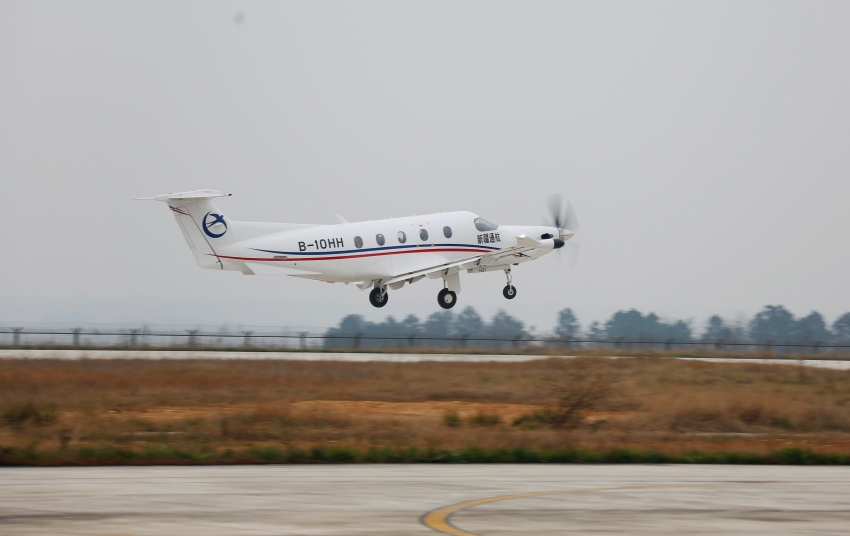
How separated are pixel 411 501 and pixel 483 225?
34083 mm

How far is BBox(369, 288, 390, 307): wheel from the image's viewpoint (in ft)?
147

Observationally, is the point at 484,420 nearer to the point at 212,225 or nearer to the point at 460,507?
the point at 460,507

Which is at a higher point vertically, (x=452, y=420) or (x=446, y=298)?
(x=446, y=298)

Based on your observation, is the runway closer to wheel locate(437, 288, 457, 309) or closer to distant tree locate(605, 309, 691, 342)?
wheel locate(437, 288, 457, 309)

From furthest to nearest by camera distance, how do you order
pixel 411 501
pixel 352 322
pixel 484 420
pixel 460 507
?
pixel 352 322
pixel 484 420
pixel 411 501
pixel 460 507

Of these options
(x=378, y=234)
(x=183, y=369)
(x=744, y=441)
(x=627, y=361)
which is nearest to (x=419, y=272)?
(x=378, y=234)

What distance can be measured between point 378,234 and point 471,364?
337 inches

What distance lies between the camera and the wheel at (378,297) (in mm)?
44906

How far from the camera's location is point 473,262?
4528cm

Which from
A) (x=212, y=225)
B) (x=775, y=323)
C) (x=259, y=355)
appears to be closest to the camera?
(x=259, y=355)

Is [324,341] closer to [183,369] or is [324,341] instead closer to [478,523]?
[183,369]

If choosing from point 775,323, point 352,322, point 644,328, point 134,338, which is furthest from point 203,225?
point 775,323

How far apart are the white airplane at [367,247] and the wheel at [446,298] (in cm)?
5

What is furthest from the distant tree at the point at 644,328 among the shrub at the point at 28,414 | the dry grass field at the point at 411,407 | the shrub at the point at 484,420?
the shrub at the point at 28,414
